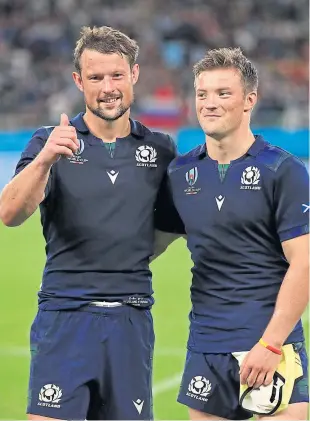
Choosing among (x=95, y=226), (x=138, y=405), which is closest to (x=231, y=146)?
(x=95, y=226)

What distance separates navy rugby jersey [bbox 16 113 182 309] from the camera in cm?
460

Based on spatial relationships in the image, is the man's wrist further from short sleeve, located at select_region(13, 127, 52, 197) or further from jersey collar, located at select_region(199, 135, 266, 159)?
short sleeve, located at select_region(13, 127, 52, 197)

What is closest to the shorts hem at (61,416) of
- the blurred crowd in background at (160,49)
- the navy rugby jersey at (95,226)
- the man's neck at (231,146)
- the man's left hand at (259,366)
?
the navy rugby jersey at (95,226)

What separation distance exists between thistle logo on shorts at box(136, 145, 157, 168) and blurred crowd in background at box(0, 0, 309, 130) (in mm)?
17551

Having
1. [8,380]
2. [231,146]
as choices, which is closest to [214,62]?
[231,146]

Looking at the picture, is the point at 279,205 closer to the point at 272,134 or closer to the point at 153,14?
the point at 272,134

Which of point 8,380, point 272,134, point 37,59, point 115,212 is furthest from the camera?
point 37,59

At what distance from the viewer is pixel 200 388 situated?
4.41 meters

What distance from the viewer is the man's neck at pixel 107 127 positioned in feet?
15.6

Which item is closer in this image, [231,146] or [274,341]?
[274,341]

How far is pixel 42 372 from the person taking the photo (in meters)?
4.56

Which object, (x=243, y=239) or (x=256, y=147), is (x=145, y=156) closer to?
(x=256, y=147)

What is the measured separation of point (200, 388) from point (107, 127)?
1312 millimetres

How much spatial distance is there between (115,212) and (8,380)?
12.3 ft
